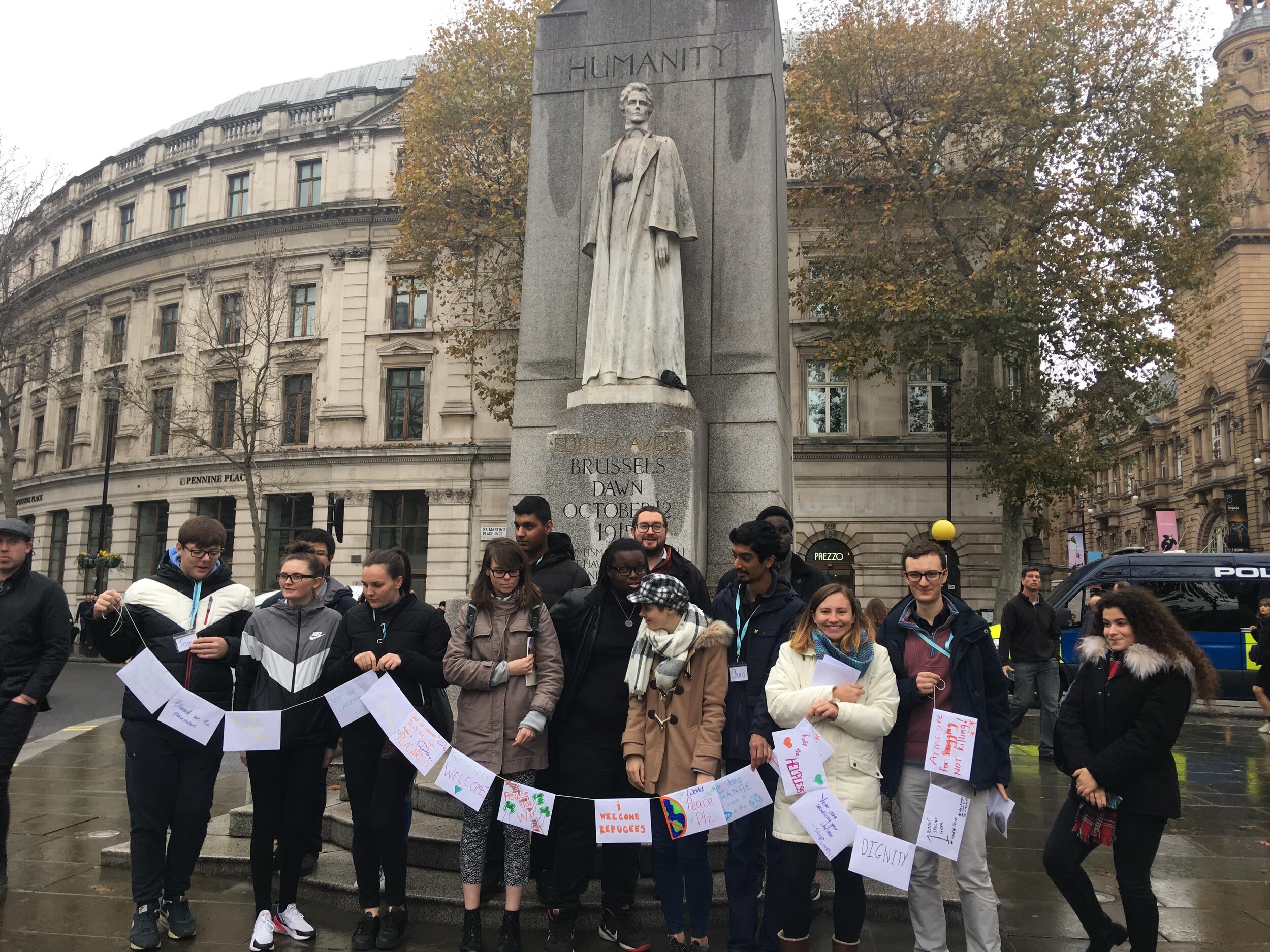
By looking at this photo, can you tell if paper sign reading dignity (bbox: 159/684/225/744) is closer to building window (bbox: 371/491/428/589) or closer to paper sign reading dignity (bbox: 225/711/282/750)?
paper sign reading dignity (bbox: 225/711/282/750)

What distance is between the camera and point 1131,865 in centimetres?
431

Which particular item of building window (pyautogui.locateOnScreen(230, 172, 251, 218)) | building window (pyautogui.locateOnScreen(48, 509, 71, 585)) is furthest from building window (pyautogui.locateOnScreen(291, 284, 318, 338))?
building window (pyautogui.locateOnScreen(48, 509, 71, 585))

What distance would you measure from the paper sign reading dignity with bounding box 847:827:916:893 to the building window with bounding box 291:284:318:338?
35852 millimetres

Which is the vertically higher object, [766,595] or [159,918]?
[766,595]

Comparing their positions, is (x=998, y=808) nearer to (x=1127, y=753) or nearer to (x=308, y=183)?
(x=1127, y=753)

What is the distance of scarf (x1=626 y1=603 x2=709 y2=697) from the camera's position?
175 inches

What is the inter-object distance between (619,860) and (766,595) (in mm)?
1473

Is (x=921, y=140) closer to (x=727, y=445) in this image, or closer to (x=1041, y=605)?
(x=1041, y=605)

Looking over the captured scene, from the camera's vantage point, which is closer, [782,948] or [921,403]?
[782,948]

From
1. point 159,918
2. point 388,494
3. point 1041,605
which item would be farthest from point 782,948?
point 388,494

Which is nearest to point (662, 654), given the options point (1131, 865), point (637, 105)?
point (1131, 865)

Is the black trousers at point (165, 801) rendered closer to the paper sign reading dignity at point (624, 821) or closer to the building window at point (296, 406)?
the paper sign reading dignity at point (624, 821)

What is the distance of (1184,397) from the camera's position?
63.8 meters

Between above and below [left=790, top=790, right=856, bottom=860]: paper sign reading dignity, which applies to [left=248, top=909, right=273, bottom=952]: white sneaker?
below
